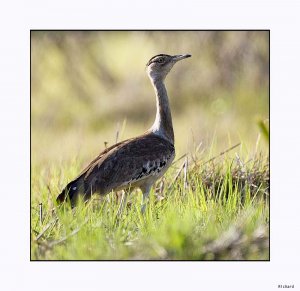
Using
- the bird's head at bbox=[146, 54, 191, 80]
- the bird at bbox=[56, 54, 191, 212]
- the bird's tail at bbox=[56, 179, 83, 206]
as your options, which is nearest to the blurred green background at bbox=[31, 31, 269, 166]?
the bird's head at bbox=[146, 54, 191, 80]

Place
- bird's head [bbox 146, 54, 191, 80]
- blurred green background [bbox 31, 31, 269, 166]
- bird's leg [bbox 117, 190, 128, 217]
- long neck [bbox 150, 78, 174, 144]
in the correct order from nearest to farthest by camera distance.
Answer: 1. bird's leg [bbox 117, 190, 128, 217]
2. long neck [bbox 150, 78, 174, 144]
3. bird's head [bbox 146, 54, 191, 80]
4. blurred green background [bbox 31, 31, 269, 166]

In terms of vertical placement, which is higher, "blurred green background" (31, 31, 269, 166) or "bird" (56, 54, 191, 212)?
"blurred green background" (31, 31, 269, 166)

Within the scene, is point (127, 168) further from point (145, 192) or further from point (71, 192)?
point (71, 192)

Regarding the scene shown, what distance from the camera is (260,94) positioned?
12312mm

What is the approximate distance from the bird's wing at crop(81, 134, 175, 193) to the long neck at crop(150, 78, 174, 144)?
0.20 metres

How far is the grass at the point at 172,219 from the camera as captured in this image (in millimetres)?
4211

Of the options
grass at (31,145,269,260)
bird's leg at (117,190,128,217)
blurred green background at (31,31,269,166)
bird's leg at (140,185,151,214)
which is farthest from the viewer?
blurred green background at (31,31,269,166)

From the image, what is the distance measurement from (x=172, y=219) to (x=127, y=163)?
1.22 meters

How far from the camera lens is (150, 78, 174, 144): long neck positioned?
618cm

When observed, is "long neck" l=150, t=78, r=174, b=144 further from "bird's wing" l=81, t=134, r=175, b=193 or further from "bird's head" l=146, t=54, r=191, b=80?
"bird's wing" l=81, t=134, r=175, b=193

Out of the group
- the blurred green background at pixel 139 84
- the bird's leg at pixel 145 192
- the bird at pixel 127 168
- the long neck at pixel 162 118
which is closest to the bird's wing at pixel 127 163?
the bird at pixel 127 168

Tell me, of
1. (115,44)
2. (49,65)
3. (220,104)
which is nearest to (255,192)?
(220,104)

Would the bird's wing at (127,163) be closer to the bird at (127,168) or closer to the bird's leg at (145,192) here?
the bird at (127,168)

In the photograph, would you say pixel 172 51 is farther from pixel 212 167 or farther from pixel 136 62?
pixel 212 167
